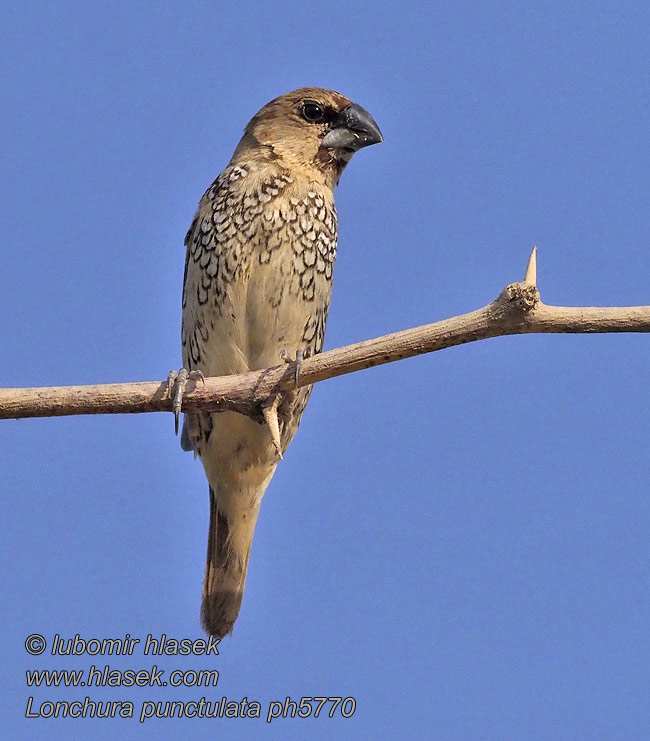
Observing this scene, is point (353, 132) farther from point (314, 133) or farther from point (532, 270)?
point (532, 270)

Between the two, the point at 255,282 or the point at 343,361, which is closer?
Result: the point at 343,361

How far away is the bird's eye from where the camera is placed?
21.5ft

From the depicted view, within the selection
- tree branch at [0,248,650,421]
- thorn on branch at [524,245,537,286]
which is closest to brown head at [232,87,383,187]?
tree branch at [0,248,650,421]

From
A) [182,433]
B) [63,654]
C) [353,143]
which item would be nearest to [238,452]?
[182,433]

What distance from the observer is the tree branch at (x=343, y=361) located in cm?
400

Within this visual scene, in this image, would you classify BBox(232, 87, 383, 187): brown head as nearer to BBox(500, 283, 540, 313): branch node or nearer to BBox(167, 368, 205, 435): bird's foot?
BBox(167, 368, 205, 435): bird's foot

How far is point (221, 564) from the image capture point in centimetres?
648

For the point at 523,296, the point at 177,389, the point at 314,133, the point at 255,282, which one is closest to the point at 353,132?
the point at 314,133

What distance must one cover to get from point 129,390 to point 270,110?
9.18 ft

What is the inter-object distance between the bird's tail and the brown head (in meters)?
2.20

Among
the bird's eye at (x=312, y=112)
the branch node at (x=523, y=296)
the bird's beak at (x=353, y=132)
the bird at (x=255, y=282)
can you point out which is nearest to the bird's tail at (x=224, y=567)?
the bird at (x=255, y=282)

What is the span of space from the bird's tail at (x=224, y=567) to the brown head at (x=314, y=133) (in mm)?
2202

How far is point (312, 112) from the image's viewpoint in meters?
6.58

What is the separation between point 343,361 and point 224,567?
2.54 metres
